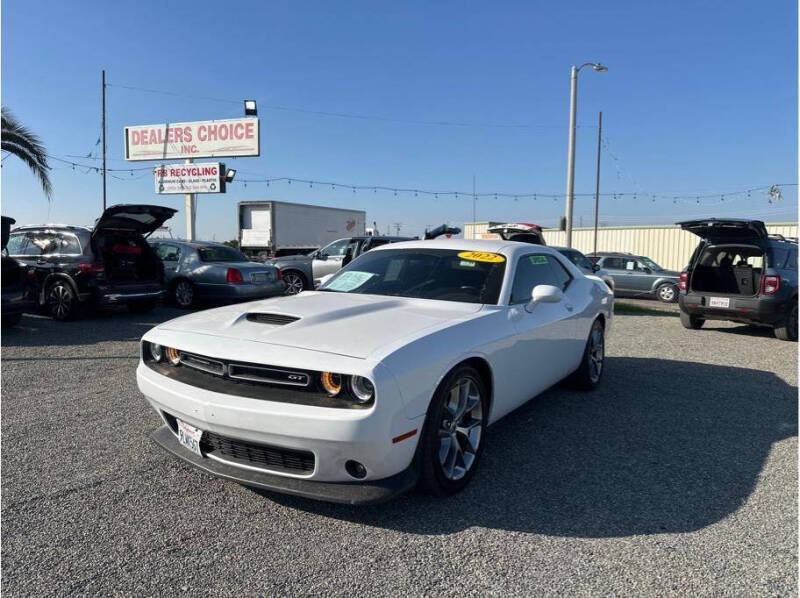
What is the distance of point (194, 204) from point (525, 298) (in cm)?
2117

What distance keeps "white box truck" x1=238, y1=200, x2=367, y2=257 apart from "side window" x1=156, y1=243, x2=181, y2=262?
14.6 m

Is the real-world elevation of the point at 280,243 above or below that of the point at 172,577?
above

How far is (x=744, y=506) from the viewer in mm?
3229

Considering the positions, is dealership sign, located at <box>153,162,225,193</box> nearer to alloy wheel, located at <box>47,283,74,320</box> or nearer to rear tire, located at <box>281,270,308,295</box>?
rear tire, located at <box>281,270,308,295</box>

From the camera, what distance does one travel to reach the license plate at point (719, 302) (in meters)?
9.34

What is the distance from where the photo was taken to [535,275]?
4.64m

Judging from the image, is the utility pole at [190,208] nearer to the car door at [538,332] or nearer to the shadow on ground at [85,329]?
the shadow on ground at [85,329]

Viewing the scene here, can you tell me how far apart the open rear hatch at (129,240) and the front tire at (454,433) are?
299 inches

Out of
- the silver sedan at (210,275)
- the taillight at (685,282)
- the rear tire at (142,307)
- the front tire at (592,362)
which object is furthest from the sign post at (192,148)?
the front tire at (592,362)

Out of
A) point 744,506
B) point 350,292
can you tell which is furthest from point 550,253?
point 744,506

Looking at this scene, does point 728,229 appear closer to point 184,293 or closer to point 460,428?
point 460,428

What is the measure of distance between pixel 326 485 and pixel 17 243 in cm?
1004

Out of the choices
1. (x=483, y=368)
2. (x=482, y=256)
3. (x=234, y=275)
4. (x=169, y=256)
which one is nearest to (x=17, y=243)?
(x=169, y=256)

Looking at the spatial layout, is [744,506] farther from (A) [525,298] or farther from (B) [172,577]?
(B) [172,577]
